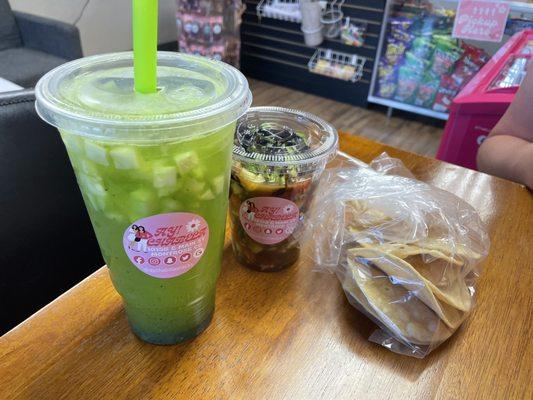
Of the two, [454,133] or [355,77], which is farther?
[355,77]

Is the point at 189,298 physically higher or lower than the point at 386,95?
higher

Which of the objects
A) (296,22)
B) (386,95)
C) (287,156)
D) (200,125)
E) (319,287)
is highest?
(200,125)

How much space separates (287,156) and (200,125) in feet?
0.61

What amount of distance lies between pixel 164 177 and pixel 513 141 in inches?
38.9

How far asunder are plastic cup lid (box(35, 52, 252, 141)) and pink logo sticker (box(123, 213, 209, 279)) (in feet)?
0.28

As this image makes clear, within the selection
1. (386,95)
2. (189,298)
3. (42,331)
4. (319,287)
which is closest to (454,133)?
(319,287)

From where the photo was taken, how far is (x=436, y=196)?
650 millimetres

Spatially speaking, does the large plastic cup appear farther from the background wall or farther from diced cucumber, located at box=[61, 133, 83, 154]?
the background wall

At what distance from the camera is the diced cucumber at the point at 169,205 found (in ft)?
1.34

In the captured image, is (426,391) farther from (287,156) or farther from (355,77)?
(355,77)

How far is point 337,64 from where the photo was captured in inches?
121

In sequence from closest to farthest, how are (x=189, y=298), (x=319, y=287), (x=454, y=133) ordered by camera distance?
1. (x=189, y=298)
2. (x=319, y=287)
3. (x=454, y=133)

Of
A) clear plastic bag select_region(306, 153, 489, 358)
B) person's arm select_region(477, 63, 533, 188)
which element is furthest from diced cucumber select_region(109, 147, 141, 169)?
person's arm select_region(477, 63, 533, 188)

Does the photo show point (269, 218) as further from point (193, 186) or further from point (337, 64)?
point (337, 64)
